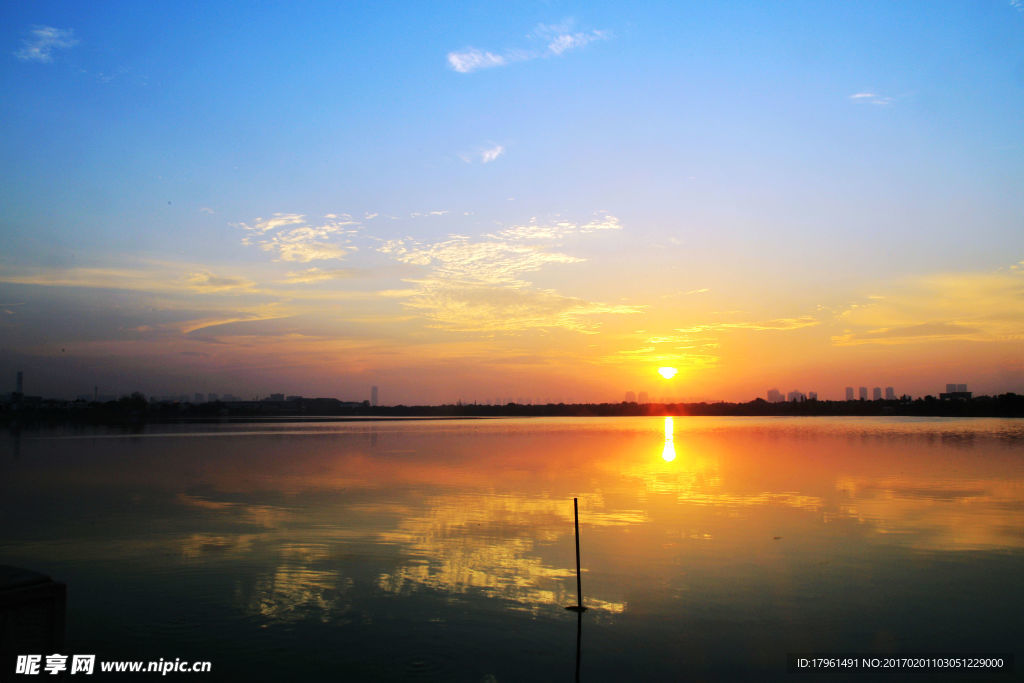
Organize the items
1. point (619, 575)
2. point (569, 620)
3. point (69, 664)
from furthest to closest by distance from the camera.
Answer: point (619, 575) → point (569, 620) → point (69, 664)

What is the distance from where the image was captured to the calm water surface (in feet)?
31.1

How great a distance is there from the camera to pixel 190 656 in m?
9.14

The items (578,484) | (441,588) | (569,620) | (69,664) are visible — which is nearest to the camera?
(69,664)

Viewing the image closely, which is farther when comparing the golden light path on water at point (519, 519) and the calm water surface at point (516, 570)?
the golden light path on water at point (519, 519)

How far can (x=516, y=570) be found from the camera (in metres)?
13.7

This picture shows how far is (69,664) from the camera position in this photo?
8.86 m

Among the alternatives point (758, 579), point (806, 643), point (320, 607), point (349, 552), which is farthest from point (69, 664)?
point (758, 579)

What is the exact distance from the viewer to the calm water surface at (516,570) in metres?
9.49

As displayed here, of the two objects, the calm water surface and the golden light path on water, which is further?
the golden light path on water

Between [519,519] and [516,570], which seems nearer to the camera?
[516,570]

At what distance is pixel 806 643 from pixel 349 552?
931 centimetres

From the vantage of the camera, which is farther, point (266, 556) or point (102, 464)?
point (102, 464)

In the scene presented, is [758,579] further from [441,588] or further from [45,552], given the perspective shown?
[45,552]

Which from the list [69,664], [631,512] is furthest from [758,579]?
[69,664]
